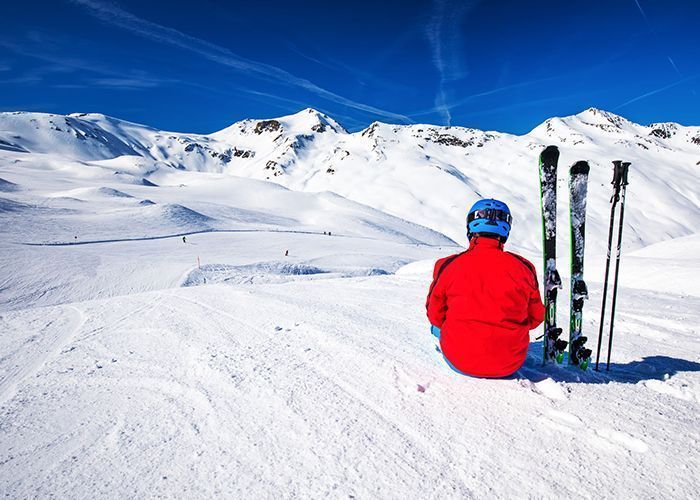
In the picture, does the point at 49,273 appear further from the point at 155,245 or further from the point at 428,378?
the point at 428,378

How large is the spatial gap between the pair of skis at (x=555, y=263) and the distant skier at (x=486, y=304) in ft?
3.26

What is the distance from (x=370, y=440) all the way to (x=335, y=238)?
30.9 metres

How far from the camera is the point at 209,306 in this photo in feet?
21.7

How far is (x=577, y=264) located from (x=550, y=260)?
365 millimetres

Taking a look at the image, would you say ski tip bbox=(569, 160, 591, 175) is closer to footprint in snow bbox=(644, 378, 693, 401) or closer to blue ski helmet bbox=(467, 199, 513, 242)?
blue ski helmet bbox=(467, 199, 513, 242)

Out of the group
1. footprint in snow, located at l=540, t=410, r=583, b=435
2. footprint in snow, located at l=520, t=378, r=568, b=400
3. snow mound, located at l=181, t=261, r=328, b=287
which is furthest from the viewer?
snow mound, located at l=181, t=261, r=328, b=287

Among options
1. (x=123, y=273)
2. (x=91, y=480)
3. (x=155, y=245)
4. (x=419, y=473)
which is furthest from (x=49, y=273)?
(x=419, y=473)

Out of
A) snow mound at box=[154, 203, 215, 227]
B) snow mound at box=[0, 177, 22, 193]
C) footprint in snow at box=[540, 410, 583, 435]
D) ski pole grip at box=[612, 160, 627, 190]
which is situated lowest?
footprint in snow at box=[540, 410, 583, 435]

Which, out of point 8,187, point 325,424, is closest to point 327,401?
point 325,424

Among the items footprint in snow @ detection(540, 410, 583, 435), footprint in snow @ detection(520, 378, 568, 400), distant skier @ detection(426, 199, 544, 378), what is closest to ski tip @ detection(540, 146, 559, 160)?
distant skier @ detection(426, 199, 544, 378)

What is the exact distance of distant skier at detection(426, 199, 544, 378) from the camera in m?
2.77

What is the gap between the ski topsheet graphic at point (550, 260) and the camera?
3.77 metres

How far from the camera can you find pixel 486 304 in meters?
2.77

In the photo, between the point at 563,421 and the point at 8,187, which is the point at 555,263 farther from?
the point at 8,187
